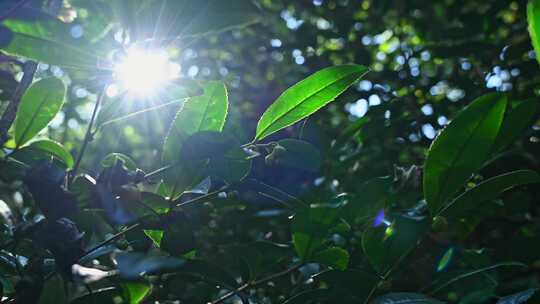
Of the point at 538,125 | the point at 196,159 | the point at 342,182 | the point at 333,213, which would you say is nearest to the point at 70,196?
the point at 196,159

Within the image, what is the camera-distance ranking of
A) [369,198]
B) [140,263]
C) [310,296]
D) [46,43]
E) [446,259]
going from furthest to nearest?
[446,259] → [369,198] → [310,296] → [46,43] → [140,263]

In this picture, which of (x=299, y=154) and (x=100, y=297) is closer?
(x=100, y=297)

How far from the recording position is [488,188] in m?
0.75

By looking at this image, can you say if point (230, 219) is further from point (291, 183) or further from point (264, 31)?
point (264, 31)

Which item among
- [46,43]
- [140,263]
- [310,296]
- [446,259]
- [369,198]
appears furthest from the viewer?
[446,259]

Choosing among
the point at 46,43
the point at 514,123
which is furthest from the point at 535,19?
the point at 46,43

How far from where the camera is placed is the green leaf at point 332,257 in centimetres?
79

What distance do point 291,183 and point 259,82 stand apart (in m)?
1.12

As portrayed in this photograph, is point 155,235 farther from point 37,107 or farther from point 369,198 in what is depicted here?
point 369,198

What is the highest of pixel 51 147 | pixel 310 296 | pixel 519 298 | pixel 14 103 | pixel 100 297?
pixel 14 103

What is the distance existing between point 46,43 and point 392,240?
56 centimetres

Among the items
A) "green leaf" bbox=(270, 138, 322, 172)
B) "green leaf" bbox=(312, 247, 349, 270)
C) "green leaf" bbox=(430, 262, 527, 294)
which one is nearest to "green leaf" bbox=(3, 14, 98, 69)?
"green leaf" bbox=(270, 138, 322, 172)

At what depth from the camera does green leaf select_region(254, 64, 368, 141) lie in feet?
2.42

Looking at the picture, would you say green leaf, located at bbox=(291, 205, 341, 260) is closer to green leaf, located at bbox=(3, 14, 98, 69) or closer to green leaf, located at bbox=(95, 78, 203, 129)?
green leaf, located at bbox=(95, 78, 203, 129)
